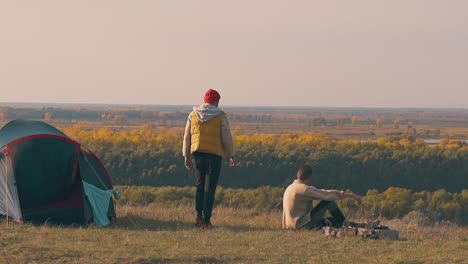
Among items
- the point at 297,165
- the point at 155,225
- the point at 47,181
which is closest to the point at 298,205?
the point at 155,225

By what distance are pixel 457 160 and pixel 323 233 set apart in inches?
1970

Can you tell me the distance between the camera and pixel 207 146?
12.5 metres

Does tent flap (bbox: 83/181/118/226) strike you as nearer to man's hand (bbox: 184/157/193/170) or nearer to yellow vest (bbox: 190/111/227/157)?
man's hand (bbox: 184/157/193/170)

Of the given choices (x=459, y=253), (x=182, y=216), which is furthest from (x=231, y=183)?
(x=459, y=253)

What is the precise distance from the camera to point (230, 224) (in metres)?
13.3

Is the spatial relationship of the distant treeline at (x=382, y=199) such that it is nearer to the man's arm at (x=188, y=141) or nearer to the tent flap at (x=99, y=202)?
the tent flap at (x=99, y=202)

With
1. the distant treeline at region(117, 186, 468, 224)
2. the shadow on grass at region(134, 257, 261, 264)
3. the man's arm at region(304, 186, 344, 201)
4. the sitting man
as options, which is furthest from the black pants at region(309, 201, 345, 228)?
the distant treeline at region(117, 186, 468, 224)

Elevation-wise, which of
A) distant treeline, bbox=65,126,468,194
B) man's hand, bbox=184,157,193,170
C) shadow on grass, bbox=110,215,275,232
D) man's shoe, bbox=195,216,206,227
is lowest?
distant treeline, bbox=65,126,468,194

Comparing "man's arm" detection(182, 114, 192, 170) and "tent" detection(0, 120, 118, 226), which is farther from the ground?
"man's arm" detection(182, 114, 192, 170)

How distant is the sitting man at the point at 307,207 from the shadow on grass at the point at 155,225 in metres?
0.45

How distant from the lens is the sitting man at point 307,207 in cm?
1224

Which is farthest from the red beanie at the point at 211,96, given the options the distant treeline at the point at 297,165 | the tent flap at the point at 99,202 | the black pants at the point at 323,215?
the distant treeline at the point at 297,165

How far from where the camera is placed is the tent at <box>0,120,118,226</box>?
42.8 ft

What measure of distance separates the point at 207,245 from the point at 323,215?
7.52 ft
